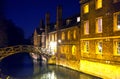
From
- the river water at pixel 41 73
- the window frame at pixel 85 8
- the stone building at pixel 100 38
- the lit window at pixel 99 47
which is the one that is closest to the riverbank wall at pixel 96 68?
the stone building at pixel 100 38

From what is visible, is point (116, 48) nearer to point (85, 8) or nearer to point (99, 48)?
point (99, 48)

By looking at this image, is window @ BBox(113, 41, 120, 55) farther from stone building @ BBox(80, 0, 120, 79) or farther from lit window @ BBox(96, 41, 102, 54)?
lit window @ BBox(96, 41, 102, 54)

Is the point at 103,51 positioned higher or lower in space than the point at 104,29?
lower

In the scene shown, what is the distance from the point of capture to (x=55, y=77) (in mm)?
29500

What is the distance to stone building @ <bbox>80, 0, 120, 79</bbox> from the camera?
24.3 meters

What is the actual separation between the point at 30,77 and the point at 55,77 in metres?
3.61

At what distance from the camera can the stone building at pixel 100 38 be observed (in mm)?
24270

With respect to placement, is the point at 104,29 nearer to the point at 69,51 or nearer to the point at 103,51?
the point at 103,51

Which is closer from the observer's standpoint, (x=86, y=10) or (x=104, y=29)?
(x=104, y=29)

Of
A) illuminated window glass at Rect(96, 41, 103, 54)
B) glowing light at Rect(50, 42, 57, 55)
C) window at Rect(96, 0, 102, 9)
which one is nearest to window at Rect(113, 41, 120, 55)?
illuminated window glass at Rect(96, 41, 103, 54)

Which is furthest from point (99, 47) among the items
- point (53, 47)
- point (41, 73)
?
point (53, 47)

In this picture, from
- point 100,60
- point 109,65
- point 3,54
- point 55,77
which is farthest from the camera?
point 3,54

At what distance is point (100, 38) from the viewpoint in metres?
27.2

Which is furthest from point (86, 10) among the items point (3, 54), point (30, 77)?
point (3, 54)
